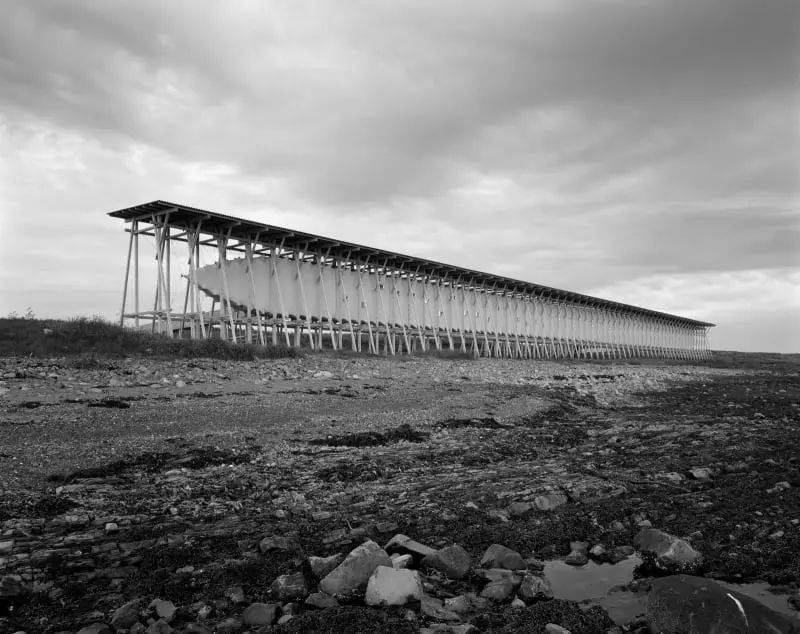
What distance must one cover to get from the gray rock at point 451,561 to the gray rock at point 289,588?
1048 mm

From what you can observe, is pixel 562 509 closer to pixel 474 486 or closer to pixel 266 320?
pixel 474 486

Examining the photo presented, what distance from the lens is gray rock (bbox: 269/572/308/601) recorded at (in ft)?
14.0

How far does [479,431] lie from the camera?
12.7 meters

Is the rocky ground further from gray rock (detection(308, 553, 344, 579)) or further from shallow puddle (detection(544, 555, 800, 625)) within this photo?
shallow puddle (detection(544, 555, 800, 625))

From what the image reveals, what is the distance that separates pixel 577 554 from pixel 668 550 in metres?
0.77

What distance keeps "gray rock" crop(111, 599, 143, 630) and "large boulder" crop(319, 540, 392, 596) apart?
1.31 meters

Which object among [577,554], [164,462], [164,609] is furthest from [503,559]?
[164,462]

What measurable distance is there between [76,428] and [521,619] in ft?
30.8

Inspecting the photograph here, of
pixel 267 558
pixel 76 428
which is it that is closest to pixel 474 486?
pixel 267 558

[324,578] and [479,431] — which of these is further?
[479,431]

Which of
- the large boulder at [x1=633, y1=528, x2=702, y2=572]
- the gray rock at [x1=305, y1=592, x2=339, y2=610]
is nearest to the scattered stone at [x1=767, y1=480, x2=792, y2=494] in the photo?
the large boulder at [x1=633, y1=528, x2=702, y2=572]

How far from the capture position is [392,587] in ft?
13.6

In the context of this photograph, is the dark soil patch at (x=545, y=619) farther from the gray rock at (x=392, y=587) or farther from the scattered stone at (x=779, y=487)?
the scattered stone at (x=779, y=487)

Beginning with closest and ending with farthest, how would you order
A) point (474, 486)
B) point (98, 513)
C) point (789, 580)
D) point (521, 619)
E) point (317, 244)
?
point (521, 619)
point (789, 580)
point (98, 513)
point (474, 486)
point (317, 244)
